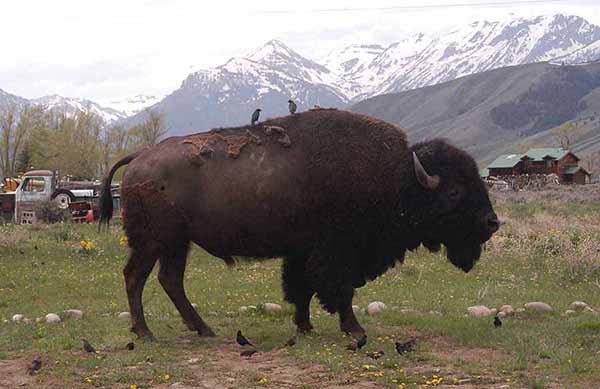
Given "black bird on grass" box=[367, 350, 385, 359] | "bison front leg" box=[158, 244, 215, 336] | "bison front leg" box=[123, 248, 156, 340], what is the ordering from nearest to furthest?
"black bird on grass" box=[367, 350, 385, 359]
"bison front leg" box=[123, 248, 156, 340]
"bison front leg" box=[158, 244, 215, 336]

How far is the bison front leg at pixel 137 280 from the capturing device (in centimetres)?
1027

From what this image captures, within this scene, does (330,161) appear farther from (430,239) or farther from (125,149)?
(125,149)

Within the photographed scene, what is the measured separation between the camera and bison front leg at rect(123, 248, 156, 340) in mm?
10273

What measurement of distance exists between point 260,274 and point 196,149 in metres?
8.03

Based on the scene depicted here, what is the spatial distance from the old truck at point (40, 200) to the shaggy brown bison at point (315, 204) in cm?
2627

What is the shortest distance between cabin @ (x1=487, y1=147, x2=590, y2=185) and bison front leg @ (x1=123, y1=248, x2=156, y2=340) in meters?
98.5

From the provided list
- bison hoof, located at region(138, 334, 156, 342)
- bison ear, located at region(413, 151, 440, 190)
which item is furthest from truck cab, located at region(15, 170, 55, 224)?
bison ear, located at region(413, 151, 440, 190)

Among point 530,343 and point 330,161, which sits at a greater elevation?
point 330,161

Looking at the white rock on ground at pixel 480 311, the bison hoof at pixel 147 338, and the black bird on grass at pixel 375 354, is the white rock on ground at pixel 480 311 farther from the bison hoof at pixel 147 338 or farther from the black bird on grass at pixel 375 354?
the bison hoof at pixel 147 338

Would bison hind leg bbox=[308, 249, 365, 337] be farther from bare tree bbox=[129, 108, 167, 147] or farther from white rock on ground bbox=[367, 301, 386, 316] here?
bare tree bbox=[129, 108, 167, 147]

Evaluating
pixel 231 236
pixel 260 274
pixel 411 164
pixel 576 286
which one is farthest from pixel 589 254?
pixel 231 236

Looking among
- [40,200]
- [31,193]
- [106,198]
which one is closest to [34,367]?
[106,198]

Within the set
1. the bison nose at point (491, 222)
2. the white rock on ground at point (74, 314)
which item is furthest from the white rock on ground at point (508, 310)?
the white rock on ground at point (74, 314)

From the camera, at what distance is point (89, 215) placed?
3553 centimetres
